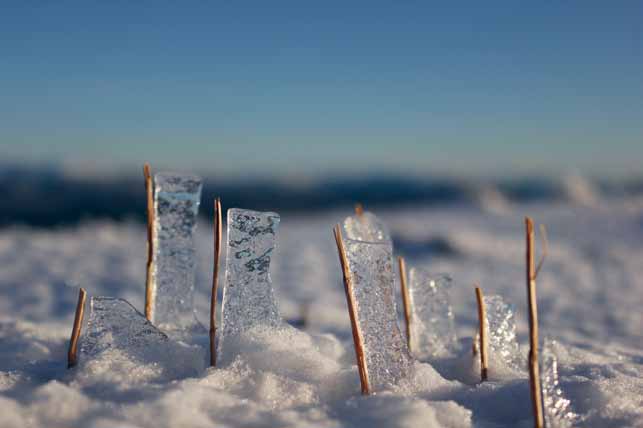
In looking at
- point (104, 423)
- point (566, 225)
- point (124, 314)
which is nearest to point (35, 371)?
point (124, 314)

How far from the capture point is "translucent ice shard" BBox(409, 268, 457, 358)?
1.76 metres

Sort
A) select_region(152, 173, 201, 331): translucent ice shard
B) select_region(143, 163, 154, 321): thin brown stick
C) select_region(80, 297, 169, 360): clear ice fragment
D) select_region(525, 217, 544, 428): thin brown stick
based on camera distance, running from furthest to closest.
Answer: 1. select_region(152, 173, 201, 331): translucent ice shard
2. select_region(143, 163, 154, 321): thin brown stick
3. select_region(80, 297, 169, 360): clear ice fragment
4. select_region(525, 217, 544, 428): thin brown stick

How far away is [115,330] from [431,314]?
1074mm

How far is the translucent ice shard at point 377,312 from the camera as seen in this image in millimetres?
1310

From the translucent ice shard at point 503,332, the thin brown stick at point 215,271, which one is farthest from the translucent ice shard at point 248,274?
the translucent ice shard at point 503,332

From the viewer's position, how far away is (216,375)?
124cm

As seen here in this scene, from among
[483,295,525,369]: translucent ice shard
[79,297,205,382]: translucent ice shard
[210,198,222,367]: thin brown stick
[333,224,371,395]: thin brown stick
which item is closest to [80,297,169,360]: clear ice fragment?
[79,297,205,382]: translucent ice shard

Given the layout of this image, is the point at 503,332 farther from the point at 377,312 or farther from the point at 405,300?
the point at 377,312

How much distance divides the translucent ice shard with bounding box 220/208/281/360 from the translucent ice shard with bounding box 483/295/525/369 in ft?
2.37

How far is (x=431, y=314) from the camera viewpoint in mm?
1781

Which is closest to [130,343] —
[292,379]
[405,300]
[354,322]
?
[292,379]

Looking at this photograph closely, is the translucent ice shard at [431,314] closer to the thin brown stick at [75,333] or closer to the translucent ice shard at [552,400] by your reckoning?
the translucent ice shard at [552,400]

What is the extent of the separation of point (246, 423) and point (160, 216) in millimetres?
807

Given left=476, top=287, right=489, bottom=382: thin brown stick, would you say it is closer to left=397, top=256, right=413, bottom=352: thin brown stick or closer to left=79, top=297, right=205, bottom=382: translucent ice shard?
left=397, top=256, right=413, bottom=352: thin brown stick
